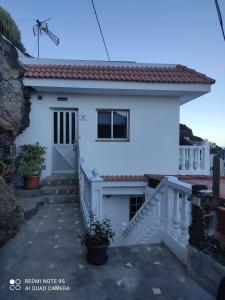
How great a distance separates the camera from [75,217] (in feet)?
20.6

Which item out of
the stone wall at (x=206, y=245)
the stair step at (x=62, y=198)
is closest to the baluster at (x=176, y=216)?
the stone wall at (x=206, y=245)

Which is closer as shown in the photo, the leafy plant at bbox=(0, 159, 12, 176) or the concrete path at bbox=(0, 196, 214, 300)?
the concrete path at bbox=(0, 196, 214, 300)

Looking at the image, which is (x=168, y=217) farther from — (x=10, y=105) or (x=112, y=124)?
(x=10, y=105)

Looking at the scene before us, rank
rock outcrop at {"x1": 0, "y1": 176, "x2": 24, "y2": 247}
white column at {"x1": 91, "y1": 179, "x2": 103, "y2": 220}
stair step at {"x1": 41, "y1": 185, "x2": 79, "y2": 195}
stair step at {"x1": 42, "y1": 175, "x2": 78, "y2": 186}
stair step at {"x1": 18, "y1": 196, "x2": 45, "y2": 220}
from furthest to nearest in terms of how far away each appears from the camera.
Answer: stair step at {"x1": 42, "y1": 175, "x2": 78, "y2": 186} → stair step at {"x1": 41, "y1": 185, "x2": 79, "y2": 195} → stair step at {"x1": 18, "y1": 196, "x2": 45, "y2": 220} → white column at {"x1": 91, "y1": 179, "x2": 103, "y2": 220} → rock outcrop at {"x1": 0, "y1": 176, "x2": 24, "y2": 247}

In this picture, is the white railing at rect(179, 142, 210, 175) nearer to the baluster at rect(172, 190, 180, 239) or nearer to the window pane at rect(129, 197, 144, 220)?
the window pane at rect(129, 197, 144, 220)

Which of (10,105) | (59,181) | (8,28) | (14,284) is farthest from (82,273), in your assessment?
(8,28)

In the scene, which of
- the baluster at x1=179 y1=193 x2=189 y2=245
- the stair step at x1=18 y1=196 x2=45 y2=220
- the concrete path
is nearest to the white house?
the stair step at x1=18 y1=196 x2=45 y2=220

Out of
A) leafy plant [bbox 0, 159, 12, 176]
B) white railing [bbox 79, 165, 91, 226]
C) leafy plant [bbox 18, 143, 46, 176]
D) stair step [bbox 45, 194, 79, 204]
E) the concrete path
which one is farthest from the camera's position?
leafy plant [bbox 18, 143, 46, 176]

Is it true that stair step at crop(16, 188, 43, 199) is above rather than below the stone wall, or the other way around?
below

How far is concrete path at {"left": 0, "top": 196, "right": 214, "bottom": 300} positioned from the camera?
9.69 ft

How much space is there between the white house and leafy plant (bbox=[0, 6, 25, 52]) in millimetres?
964

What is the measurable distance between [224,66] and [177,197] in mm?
6925

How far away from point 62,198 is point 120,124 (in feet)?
13.3

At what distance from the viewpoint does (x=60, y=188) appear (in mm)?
8188
